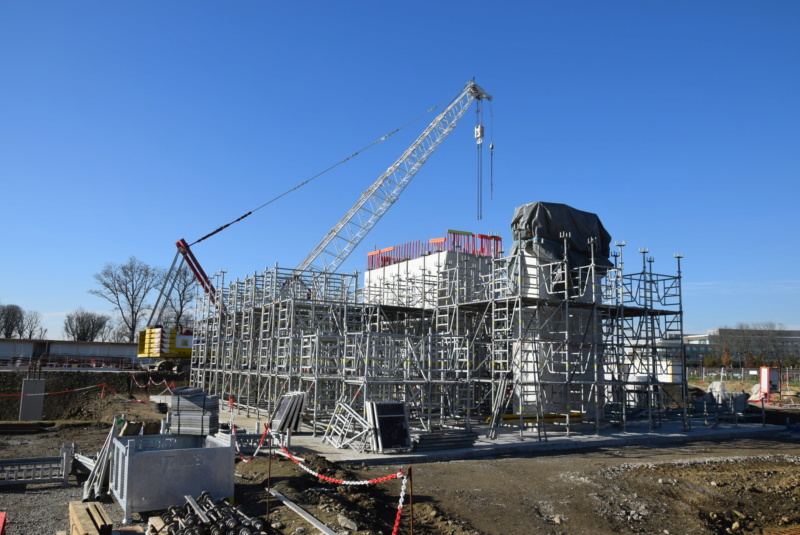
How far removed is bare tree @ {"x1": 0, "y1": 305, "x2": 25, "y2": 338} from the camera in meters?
90.1

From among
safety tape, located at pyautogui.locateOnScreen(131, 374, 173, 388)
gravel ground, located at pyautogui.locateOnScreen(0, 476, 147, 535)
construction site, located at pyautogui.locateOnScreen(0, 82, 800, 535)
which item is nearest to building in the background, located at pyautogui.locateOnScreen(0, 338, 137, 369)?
safety tape, located at pyautogui.locateOnScreen(131, 374, 173, 388)

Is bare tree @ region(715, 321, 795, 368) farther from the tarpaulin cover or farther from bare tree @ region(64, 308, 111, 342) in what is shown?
bare tree @ region(64, 308, 111, 342)

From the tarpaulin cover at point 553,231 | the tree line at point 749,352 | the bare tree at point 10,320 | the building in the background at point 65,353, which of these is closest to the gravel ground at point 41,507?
the tarpaulin cover at point 553,231

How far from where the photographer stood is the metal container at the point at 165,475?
30.8ft

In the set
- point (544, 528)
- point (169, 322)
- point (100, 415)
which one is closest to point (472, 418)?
point (544, 528)

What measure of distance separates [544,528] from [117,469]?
22.9ft

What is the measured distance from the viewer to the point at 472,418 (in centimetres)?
2377

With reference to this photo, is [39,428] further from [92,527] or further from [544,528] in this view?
[544,528]

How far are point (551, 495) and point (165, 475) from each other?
22.6 feet

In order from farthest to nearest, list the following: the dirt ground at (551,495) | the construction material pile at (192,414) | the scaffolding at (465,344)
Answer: the scaffolding at (465,344)
the construction material pile at (192,414)
the dirt ground at (551,495)

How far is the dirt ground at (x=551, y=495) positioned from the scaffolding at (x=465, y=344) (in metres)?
3.73

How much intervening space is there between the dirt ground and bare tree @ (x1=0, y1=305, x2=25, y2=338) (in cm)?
8735

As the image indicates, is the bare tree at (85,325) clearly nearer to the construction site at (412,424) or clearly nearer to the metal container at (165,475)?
the construction site at (412,424)

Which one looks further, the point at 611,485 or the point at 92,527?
the point at 611,485
